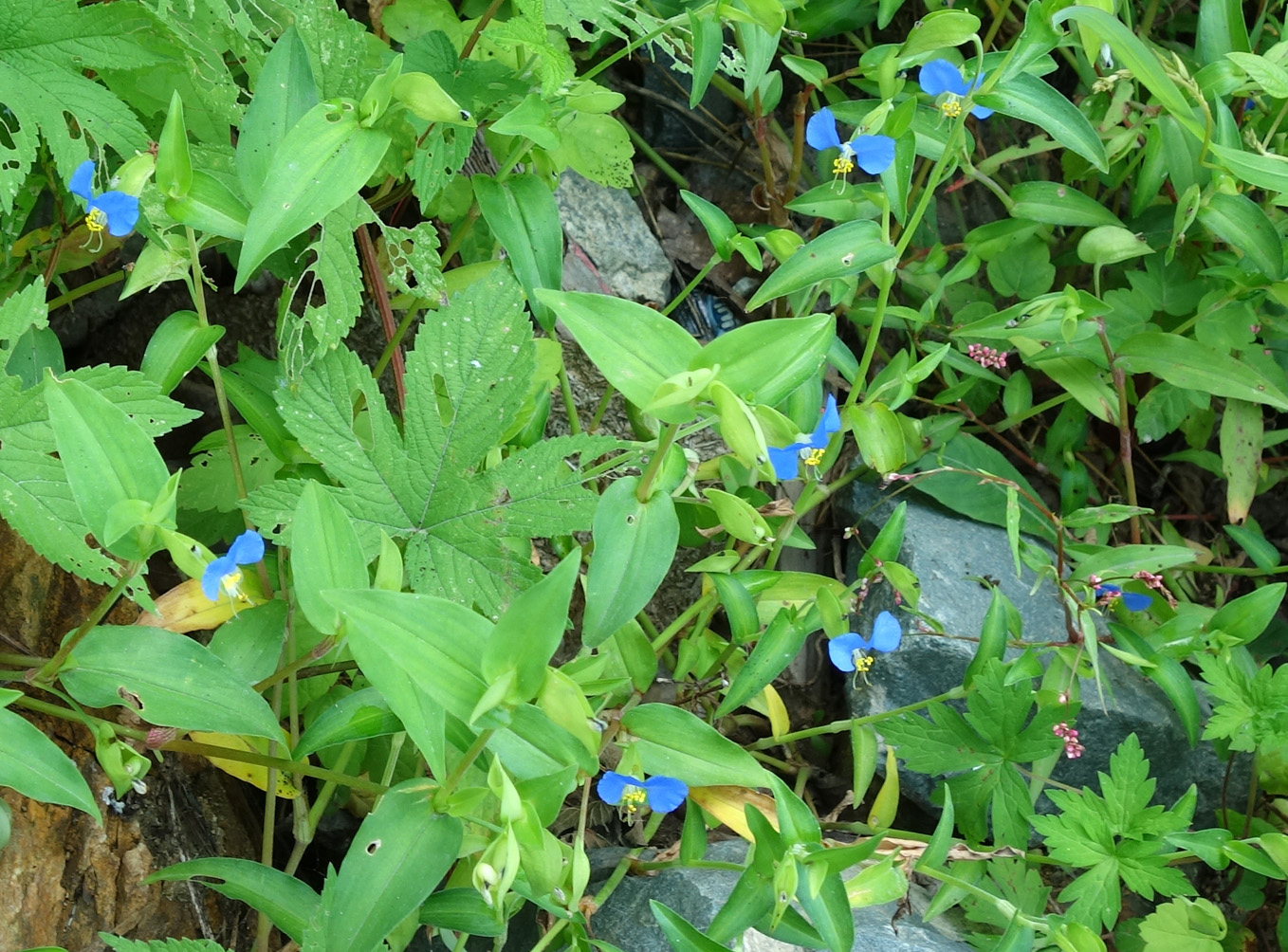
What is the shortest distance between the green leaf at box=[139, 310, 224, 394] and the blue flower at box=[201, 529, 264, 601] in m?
0.47

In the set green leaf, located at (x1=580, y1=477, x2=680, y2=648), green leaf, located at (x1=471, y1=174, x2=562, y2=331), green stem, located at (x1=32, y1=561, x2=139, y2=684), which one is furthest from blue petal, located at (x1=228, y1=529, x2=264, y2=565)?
green leaf, located at (x1=471, y1=174, x2=562, y2=331)

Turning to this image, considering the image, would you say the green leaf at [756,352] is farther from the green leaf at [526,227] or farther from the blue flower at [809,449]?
the green leaf at [526,227]

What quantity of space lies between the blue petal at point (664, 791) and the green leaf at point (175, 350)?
2.89 feet

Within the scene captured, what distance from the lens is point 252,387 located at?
171 cm

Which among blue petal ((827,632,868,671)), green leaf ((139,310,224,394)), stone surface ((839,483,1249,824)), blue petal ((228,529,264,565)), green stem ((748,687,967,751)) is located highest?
green leaf ((139,310,224,394))

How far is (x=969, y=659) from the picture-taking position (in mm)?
2148

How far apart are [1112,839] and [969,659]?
0.46 metres

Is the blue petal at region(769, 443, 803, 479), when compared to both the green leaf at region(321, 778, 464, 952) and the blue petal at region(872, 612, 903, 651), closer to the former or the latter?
the blue petal at region(872, 612, 903, 651)

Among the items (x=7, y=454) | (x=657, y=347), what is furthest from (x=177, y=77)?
(x=657, y=347)

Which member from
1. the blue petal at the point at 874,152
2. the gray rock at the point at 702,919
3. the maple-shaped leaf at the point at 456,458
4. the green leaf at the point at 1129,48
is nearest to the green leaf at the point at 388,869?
the maple-shaped leaf at the point at 456,458

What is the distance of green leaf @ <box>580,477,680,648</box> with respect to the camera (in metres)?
1.19

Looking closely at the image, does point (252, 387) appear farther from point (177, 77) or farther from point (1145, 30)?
point (1145, 30)

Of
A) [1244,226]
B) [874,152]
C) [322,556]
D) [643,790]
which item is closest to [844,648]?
[643,790]

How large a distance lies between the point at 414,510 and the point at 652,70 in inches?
68.3
